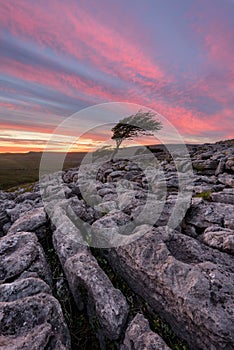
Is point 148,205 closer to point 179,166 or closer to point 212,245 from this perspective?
point 212,245

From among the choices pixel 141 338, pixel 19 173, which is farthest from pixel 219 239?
A: pixel 19 173

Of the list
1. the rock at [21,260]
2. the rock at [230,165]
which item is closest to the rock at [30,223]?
the rock at [21,260]

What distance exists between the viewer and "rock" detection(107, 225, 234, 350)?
20.6 feet

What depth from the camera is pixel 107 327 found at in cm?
732

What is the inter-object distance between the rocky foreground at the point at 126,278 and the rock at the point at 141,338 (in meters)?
0.03

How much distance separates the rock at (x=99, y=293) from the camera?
725 centimetres

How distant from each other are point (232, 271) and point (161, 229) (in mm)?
3509

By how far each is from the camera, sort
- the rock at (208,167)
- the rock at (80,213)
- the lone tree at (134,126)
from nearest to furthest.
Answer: the rock at (80,213)
the rock at (208,167)
the lone tree at (134,126)

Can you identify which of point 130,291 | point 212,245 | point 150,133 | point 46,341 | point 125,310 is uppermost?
point 150,133

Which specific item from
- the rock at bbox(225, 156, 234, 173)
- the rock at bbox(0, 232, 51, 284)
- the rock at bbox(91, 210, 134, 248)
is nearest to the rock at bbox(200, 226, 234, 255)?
the rock at bbox(91, 210, 134, 248)

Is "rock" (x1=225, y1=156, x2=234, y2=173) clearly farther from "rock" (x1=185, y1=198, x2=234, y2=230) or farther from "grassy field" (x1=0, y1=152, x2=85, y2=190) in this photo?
"grassy field" (x1=0, y1=152, x2=85, y2=190)

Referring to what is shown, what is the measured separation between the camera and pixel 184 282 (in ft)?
24.0

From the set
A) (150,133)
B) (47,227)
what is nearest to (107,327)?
(47,227)

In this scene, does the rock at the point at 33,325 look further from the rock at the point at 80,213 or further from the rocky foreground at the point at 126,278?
the rock at the point at 80,213
